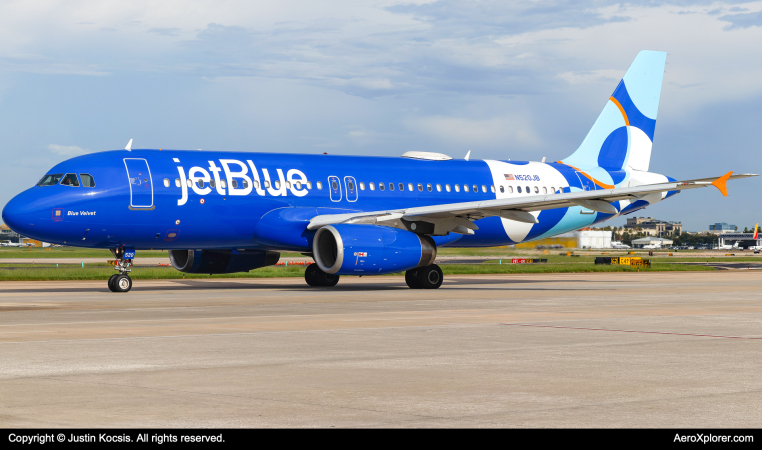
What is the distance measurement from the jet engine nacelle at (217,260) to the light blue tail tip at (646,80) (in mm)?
17020

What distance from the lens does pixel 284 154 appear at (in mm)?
29344

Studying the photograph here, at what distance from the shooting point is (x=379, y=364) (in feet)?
35.5

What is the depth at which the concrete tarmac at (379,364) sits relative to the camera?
7.55m

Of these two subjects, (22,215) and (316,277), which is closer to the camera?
(22,215)

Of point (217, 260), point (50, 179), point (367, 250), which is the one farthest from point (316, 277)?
point (50, 179)

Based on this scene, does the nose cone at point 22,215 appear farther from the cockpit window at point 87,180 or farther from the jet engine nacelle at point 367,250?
the jet engine nacelle at point 367,250

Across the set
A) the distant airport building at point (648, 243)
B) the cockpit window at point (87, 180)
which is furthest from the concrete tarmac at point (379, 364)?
the distant airport building at point (648, 243)

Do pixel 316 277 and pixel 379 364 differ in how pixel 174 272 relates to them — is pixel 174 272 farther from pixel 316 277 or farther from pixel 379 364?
pixel 379 364

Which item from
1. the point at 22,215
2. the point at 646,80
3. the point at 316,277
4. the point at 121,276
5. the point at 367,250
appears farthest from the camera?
the point at 646,80

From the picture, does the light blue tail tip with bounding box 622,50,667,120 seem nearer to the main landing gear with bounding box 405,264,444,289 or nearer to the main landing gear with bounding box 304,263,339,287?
the main landing gear with bounding box 405,264,444,289

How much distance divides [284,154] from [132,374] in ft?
65.3

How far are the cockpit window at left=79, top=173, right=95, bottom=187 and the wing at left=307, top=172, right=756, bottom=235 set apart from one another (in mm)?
6594

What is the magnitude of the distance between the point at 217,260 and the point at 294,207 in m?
3.82
